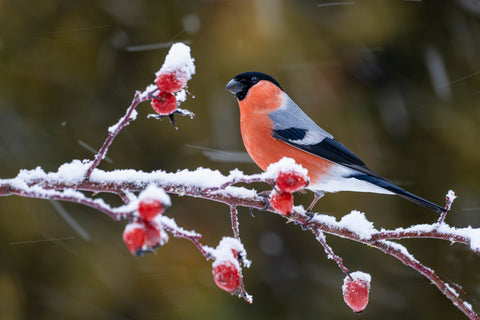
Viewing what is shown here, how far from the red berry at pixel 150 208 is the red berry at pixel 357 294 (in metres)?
0.62

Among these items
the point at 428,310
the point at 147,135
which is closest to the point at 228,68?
the point at 147,135

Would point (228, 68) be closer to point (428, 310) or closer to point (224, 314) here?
point (224, 314)

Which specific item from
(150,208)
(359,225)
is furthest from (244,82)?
(150,208)

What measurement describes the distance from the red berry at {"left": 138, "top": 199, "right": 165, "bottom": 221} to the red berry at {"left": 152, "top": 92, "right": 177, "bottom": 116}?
0.26 meters

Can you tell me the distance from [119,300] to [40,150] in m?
0.87

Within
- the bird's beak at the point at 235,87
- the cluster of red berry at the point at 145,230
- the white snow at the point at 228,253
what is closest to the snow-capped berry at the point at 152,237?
the cluster of red berry at the point at 145,230

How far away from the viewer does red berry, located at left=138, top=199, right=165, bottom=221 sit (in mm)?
781

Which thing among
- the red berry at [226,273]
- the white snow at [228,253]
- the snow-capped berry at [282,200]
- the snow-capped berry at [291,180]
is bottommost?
the red berry at [226,273]

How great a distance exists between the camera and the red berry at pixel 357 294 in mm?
1190

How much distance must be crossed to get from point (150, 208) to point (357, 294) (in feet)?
2.10

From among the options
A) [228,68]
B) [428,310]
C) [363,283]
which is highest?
[228,68]

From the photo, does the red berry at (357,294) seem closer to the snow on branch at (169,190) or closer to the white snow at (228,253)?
the snow on branch at (169,190)

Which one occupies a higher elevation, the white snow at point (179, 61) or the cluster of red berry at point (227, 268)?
the white snow at point (179, 61)

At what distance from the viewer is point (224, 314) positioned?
2426mm
